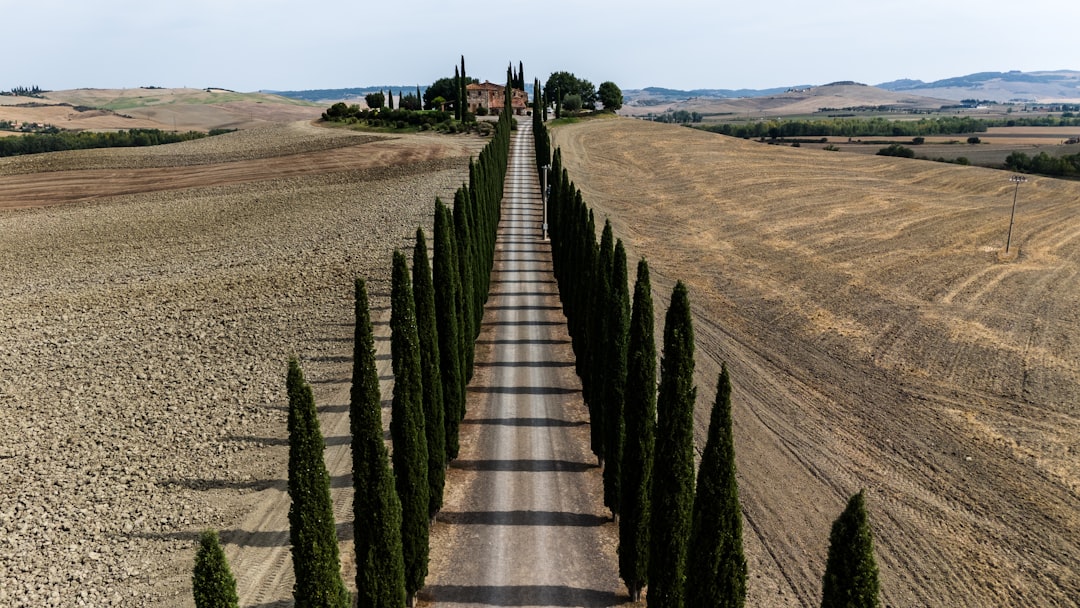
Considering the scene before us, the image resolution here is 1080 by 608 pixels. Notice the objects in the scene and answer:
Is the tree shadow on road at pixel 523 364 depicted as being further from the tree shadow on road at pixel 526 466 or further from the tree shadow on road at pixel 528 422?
the tree shadow on road at pixel 526 466

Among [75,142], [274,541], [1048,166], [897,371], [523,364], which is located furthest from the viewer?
[75,142]

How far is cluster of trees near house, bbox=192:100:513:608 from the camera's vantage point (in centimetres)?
1241

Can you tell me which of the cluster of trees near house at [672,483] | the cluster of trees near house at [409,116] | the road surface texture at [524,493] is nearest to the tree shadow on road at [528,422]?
the road surface texture at [524,493]

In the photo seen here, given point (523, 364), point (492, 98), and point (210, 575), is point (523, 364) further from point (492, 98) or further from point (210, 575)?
point (492, 98)

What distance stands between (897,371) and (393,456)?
23937mm

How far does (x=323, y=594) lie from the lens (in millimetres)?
12492

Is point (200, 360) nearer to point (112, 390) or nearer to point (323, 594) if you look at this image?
point (112, 390)

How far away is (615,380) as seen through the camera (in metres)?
22.3

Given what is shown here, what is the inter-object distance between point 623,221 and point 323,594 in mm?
53484

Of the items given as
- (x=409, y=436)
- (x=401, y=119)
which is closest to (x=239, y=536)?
(x=409, y=436)

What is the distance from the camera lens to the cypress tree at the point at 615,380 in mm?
20719

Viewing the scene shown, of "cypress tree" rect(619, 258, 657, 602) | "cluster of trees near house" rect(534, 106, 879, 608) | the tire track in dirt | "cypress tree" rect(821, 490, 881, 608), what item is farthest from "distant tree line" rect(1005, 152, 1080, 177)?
"cypress tree" rect(821, 490, 881, 608)

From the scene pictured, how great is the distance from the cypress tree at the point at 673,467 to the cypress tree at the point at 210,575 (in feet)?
28.7

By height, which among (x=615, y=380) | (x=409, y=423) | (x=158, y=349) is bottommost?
(x=158, y=349)
